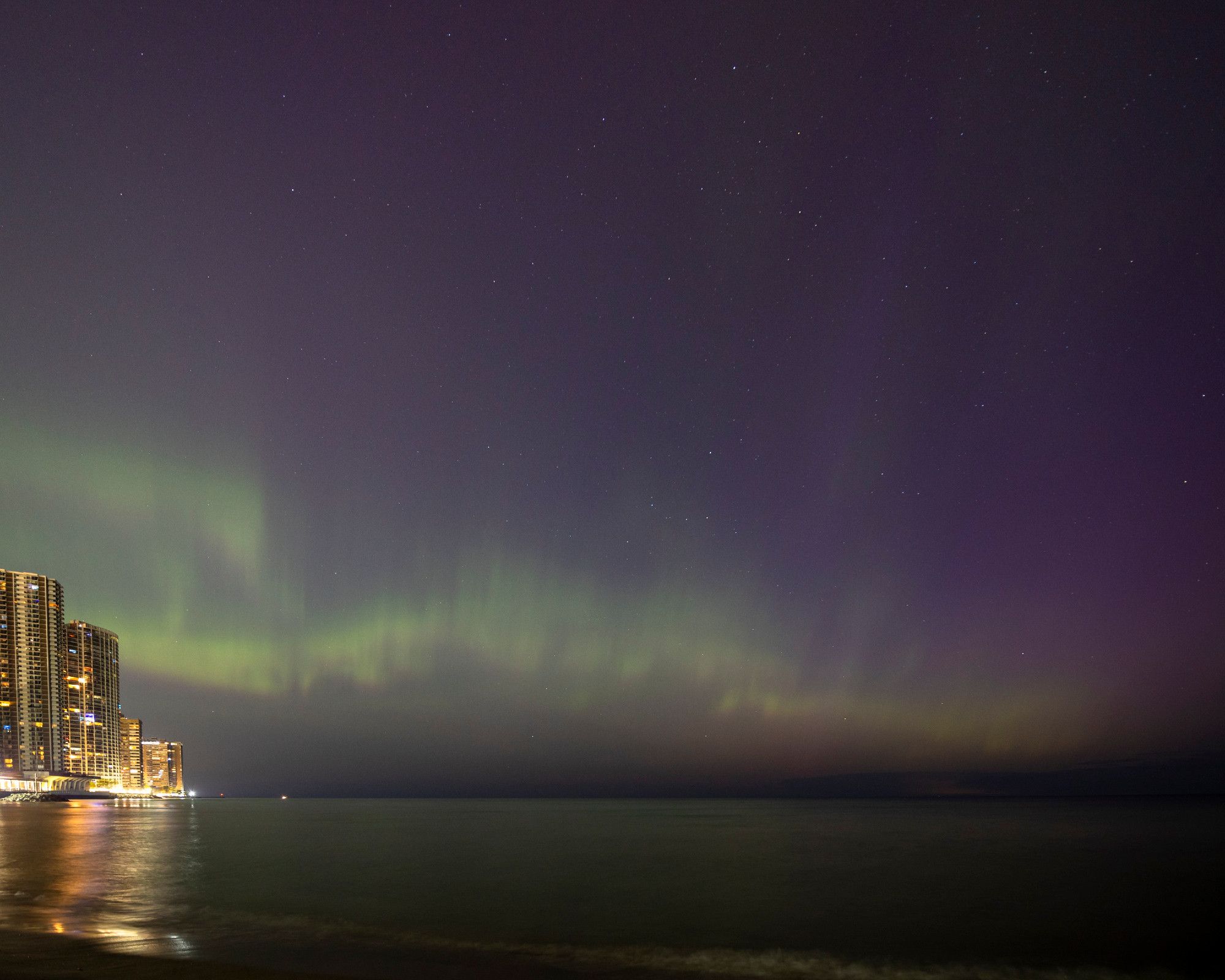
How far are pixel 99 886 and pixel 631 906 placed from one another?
22.5 meters

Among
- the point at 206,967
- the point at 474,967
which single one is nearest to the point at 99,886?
the point at 206,967

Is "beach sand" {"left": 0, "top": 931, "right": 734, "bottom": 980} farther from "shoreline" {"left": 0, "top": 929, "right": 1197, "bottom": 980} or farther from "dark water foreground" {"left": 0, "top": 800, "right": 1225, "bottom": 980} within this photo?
"dark water foreground" {"left": 0, "top": 800, "right": 1225, "bottom": 980}

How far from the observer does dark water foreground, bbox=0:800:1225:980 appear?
23766 mm

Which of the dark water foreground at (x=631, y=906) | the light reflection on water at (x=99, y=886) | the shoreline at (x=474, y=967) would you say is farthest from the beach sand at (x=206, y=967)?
the light reflection on water at (x=99, y=886)

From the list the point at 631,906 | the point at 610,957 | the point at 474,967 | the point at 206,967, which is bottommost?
the point at 631,906

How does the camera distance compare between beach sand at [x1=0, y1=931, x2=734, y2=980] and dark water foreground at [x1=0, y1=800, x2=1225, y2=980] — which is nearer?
beach sand at [x1=0, y1=931, x2=734, y2=980]

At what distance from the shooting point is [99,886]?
3628cm

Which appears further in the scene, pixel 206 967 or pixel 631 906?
pixel 631 906

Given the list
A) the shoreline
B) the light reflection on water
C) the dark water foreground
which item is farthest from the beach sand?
the light reflection on water

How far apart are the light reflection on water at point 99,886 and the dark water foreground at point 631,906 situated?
0.19 meters

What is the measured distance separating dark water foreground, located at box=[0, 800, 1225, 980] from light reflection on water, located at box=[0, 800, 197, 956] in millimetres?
193

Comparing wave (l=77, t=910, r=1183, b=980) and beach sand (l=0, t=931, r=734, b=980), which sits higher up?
beach sand (l=0, t=931, r=734, b=980)

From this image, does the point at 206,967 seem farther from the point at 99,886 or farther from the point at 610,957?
the point at 99,886

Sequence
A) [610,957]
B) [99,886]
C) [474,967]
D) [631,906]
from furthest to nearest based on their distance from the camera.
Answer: [99,886] < [631,906] < [610,957] < [474,967]
